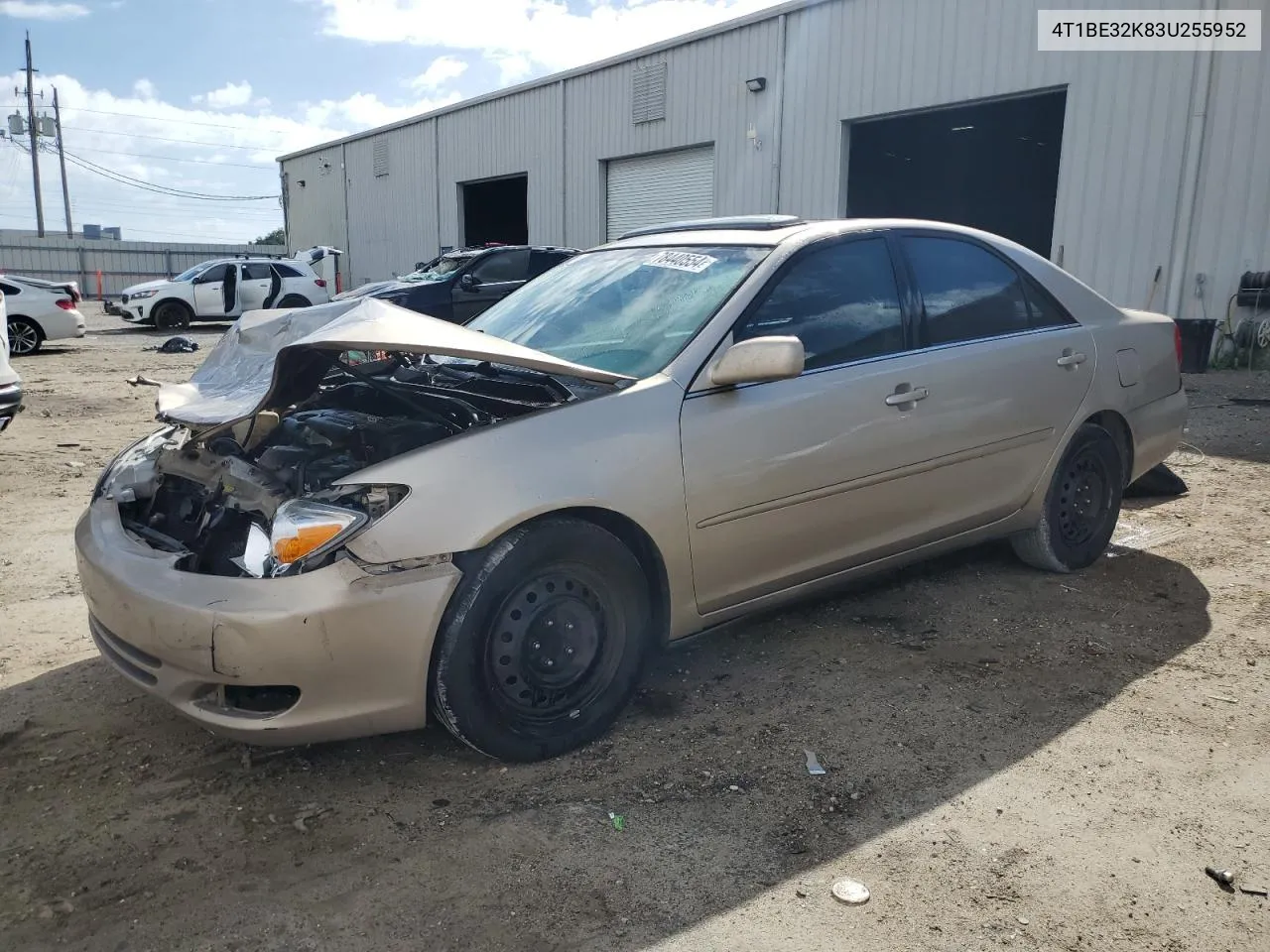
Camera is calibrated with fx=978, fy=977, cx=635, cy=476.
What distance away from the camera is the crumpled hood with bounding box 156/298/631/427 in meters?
2.82

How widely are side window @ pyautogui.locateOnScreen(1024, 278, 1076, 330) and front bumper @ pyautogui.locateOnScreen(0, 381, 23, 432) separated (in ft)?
18.5

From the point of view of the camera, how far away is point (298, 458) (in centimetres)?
308

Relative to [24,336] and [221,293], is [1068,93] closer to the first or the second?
[24,336]

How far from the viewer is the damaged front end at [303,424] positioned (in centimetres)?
265

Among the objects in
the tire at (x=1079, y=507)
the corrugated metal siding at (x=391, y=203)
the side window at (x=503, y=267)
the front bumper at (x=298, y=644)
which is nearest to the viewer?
the front bumper at (x=298, y=644)

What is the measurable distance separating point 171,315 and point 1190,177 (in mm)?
18480

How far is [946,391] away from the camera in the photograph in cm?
370

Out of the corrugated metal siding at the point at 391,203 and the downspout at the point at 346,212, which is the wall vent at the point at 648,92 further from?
the downspout at the point at 346,212

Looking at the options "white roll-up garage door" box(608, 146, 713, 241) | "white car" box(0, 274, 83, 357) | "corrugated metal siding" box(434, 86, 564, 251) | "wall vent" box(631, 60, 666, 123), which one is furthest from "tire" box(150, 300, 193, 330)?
"wall vent" box(631, 60, 666, 123)

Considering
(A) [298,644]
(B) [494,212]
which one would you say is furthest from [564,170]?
(A) [298,644]

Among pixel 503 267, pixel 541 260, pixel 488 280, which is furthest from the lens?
pixel 541 260

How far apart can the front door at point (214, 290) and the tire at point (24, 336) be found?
5626 mm

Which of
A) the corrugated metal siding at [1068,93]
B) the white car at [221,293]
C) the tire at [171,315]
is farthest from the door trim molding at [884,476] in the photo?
the tire at [171,315]

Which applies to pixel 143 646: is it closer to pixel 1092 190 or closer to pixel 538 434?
pixel 538 434
